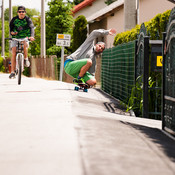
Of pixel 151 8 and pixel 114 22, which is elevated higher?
pixel 151 8

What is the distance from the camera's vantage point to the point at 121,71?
444 inches

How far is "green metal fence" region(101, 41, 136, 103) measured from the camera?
1000 cm

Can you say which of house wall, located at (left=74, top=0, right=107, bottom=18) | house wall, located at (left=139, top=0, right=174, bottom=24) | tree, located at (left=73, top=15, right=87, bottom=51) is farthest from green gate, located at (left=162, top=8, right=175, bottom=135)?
house wall, located at (left=74, top=0, right=107, bottom=18)

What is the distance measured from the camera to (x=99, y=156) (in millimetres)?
3797

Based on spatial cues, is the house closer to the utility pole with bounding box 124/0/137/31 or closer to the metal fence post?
the utility pole with bounding box 124/0/137/31

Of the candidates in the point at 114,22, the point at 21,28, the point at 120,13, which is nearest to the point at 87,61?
the point at 21,28

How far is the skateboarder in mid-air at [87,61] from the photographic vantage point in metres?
11.3

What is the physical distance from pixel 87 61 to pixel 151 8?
18.4 meters

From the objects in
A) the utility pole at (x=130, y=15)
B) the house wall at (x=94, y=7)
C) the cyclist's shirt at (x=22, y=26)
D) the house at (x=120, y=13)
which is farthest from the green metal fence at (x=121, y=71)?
the house wall at (x=94, y=7)

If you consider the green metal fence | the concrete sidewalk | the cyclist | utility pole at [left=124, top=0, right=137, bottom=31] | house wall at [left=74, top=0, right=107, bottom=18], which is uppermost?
house wall at [left=74, top=0, right=107, bottom=18]

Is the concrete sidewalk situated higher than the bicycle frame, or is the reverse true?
the bicycle frame

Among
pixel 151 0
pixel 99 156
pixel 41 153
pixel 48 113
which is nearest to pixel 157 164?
pixel 99 156

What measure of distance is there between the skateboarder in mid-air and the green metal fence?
0.56 m

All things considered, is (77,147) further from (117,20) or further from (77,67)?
(117,20)
